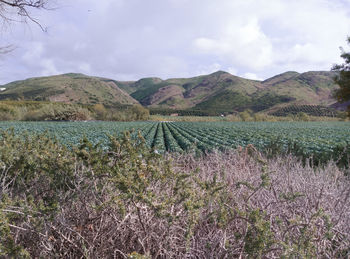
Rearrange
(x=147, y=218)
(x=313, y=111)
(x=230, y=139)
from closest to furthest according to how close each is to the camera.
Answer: (x=147, y=218) < (x=230, y=139) < (x=313, y=111)

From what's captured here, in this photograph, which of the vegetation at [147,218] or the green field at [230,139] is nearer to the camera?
the vegetation at [147,218]

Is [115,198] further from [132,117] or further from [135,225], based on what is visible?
[132,117]

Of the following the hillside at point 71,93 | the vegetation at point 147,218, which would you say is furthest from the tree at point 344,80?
the hillside at point 71,93

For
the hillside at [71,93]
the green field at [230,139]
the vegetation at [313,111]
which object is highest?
the hillside at [71,93]

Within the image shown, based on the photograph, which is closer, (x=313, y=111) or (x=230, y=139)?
(x=230, y=139)

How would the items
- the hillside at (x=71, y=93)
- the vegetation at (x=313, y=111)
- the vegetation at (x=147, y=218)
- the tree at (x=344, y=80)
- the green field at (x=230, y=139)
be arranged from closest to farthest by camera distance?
the vegetation at (x=147, y=218) → the green field at (x=230, y=139) → the tree at (x=344, y=80) → the vegetation at (x=313, y=111) → the hillside at (x=71, y=93)

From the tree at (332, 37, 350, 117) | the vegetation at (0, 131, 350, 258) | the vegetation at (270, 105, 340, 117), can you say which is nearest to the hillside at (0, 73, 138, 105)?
the vegetation at (270, 105, 340, 117)

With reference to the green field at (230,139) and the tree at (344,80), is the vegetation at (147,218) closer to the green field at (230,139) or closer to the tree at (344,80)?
the green field at (230,139)

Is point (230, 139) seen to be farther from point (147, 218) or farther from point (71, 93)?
point (71, 93)

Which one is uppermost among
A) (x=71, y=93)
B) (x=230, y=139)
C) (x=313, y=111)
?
(x=71, y=93)

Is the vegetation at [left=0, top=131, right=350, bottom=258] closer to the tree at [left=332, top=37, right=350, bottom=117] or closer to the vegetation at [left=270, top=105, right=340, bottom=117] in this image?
the tree at [left=332, top=37, right=350, bottom=117]

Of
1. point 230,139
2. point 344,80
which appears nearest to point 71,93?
point 230,139

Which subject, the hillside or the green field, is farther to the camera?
the hillside

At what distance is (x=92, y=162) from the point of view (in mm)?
2904
